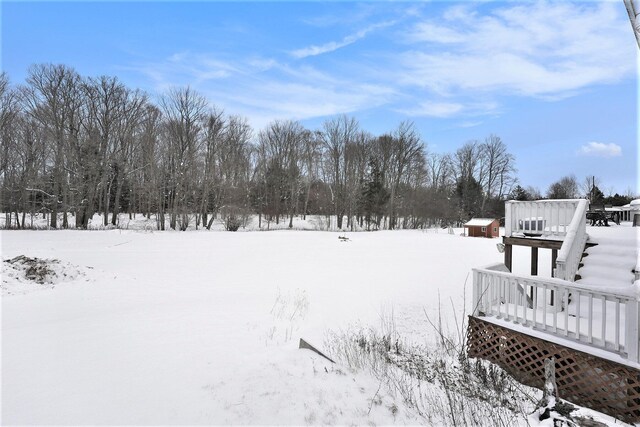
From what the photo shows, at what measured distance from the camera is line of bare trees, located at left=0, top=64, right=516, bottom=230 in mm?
21797

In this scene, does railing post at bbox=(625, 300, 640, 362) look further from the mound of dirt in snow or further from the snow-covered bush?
the mound of dirt in snow

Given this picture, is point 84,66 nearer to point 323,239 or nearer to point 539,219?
point 323,239

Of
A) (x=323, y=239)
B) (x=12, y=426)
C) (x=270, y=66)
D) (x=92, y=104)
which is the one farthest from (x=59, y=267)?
(x=92, y=104)

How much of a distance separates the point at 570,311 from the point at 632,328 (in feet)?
6.49

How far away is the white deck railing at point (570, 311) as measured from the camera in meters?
3.52

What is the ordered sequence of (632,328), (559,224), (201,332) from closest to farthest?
(632,328)
(201,332)
(559,224)

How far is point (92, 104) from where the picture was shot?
80.2 feet

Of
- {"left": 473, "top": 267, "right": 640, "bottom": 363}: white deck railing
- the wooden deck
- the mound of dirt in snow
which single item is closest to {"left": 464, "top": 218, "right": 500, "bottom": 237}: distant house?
the wooden deck

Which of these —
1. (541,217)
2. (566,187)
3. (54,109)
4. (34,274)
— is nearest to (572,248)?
(541,217)

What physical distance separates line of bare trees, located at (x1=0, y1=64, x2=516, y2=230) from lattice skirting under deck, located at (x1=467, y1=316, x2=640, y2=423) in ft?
70.4

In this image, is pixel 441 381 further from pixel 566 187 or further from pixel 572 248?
pixel 566 187

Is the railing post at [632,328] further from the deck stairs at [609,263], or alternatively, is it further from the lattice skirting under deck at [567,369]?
the deck stairs at [609,263]

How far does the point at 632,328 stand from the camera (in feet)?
11.3

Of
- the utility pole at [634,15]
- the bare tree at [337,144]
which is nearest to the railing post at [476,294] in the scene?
the utility pole at [634,15]
